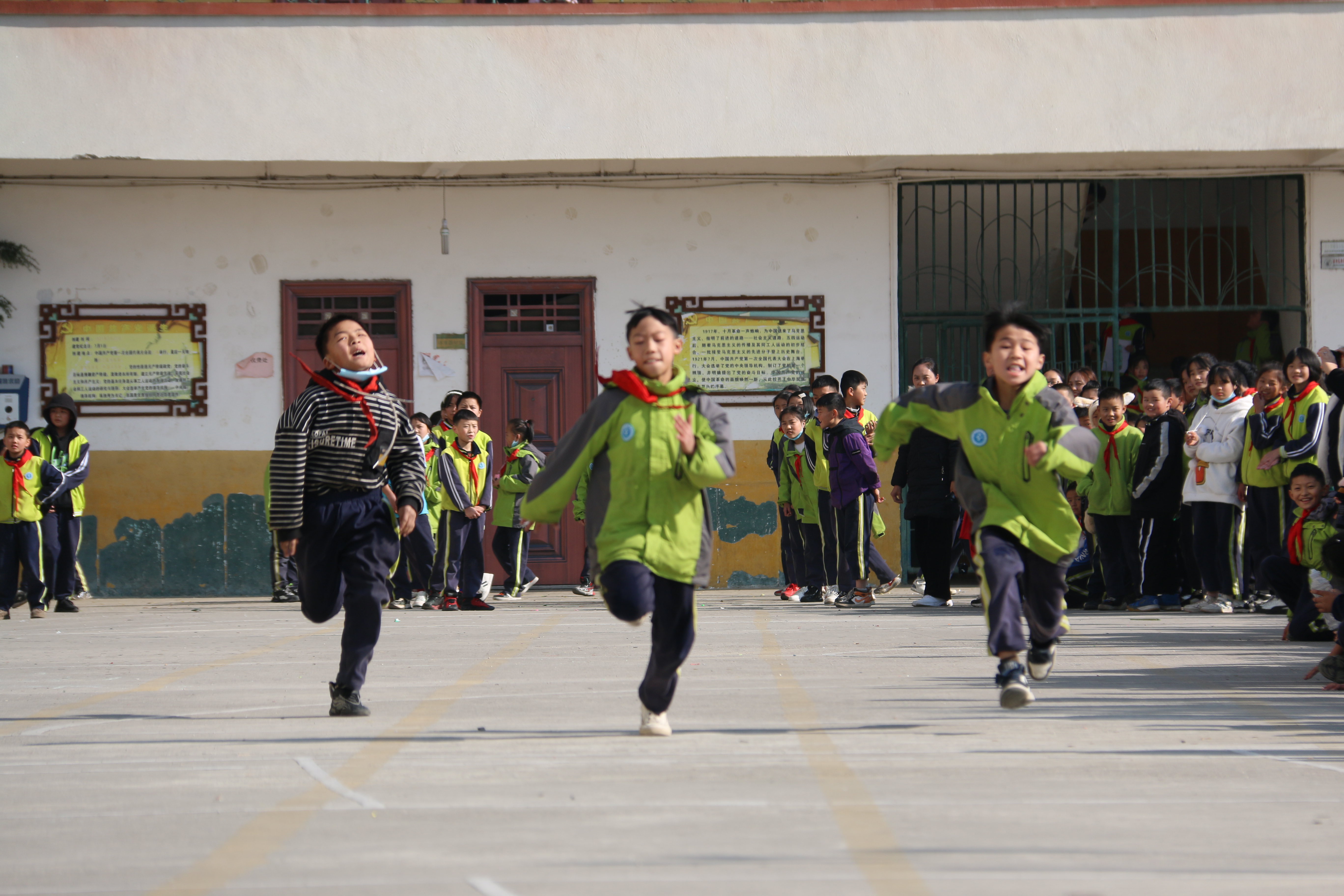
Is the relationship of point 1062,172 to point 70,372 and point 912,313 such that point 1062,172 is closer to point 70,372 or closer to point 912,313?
point 912,313

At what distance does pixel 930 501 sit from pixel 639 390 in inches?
284

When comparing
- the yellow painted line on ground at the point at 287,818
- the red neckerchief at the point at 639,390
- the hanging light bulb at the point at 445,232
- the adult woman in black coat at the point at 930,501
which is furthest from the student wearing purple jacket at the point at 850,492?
the red neckerchief at the point at 639,390

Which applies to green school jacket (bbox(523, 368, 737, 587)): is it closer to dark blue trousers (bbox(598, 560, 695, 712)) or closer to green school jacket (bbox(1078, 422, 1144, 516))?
dark blue trousers (bbox(598, 560, 695, 712))

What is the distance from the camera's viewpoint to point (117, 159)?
50.9ft

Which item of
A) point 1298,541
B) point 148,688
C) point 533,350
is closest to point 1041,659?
point 1298,541

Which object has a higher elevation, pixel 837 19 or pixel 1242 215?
pixel 837 19

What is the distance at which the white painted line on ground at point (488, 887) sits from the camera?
3797 millimetres

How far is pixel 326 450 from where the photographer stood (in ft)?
22.8

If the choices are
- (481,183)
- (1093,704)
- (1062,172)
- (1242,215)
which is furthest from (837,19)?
(1093,704)

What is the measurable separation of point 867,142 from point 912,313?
2042mm

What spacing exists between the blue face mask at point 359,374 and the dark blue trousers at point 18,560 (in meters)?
7.90

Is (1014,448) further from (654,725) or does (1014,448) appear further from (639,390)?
(654,725)

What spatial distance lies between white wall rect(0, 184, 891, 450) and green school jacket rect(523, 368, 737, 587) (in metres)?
10.0

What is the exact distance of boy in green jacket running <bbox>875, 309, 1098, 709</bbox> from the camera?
6.48 m
